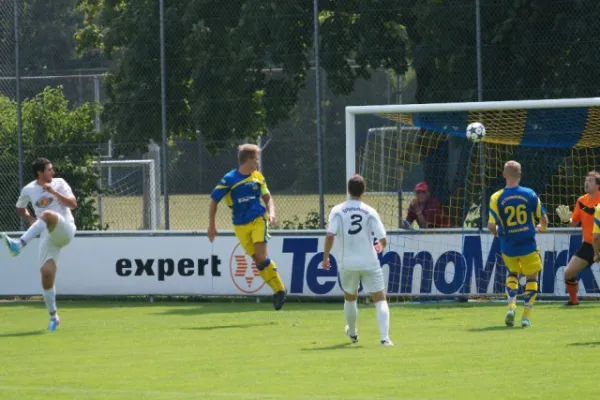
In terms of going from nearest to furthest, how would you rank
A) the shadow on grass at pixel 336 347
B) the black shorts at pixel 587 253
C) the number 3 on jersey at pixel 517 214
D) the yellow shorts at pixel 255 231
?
the shadow on grass at pixel 336 347 → the number 3 on jersey at pixel 517 214 → the yellow shorts at pixel 255 231 → the black shorts at pixel 587 253

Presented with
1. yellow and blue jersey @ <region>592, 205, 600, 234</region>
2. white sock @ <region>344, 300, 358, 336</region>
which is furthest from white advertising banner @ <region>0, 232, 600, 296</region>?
white sock @ <region>344, 300, 358, 336</region>

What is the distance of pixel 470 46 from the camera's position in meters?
22.0

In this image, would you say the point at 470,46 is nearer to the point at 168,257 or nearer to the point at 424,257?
the point at 424,257

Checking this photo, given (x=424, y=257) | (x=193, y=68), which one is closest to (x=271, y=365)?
(x=424, y=257)

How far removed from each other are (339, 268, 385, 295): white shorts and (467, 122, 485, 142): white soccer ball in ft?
20.5

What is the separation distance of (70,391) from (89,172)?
15060 millimetres

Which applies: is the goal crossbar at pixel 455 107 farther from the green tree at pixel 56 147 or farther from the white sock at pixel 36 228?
the green tree at pixel 56 147

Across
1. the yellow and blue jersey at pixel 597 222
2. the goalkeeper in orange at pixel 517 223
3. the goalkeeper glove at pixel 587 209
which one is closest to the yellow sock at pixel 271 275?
the goalkeeper in orange at pixel 517 223

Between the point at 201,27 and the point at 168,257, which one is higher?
the point at 201,27

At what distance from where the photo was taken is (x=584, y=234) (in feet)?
59.6

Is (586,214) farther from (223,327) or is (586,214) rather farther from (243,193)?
(223,327)

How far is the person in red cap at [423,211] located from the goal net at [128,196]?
5.37 m

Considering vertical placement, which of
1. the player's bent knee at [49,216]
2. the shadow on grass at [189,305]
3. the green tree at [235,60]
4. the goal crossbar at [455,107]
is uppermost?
the green tree at [235,60]

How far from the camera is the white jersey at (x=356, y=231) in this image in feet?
43.5
